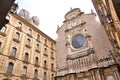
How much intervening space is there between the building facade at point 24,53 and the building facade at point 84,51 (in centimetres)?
306

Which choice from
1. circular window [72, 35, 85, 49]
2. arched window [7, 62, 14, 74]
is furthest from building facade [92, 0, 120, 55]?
arched window [7, 62, 14, 74]

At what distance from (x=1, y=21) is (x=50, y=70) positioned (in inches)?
Answer: 730

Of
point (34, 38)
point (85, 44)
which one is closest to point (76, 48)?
point (85, 44)

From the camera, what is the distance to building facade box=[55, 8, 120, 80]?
17.5 metres

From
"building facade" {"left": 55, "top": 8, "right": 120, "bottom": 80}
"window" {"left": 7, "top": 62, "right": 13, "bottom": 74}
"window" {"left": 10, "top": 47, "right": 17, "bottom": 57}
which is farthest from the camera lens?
"building facade" {"left": 55, "top": 8, "right": 120, "bottom": 80}

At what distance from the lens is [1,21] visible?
3.44m

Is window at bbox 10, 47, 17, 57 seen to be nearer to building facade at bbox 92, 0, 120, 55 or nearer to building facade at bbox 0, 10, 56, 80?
building facade at bbox 0, 10, 56, 80

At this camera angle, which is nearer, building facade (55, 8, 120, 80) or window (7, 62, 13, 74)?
window (7, 62, 13, 74)

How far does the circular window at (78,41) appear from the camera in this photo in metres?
22.5

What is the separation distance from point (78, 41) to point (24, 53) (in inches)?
439

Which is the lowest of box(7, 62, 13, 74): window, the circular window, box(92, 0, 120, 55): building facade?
box(7, 62, 13, 74): window

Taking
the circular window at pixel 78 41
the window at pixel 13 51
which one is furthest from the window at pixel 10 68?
the circular window at pixel 78 41

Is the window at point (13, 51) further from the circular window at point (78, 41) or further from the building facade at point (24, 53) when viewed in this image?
the circular window at point (78, 41)

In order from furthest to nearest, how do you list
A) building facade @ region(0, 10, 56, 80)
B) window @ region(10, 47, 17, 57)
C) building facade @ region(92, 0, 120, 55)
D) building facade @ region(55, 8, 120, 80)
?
building facade @ region(55, 8, 120, 80) → window @ region(10, 47, 17, 57) → building facade @ region(0, 10, 56, 80) → building facade @ region(92, 0, 120, 55)
